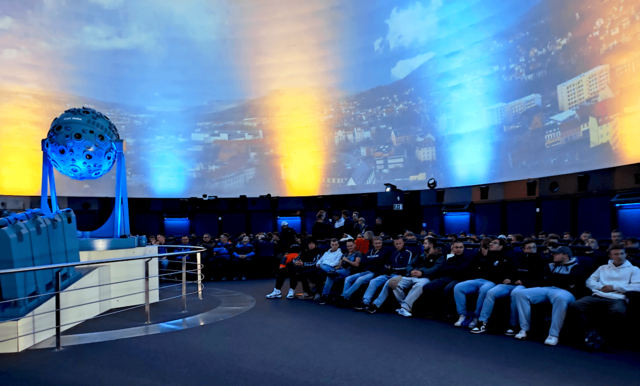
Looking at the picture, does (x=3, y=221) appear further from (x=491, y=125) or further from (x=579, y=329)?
(x=491, y=125)

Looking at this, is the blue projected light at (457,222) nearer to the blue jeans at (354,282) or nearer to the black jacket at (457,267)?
the blue jeans at (354,282)

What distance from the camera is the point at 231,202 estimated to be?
14.4m

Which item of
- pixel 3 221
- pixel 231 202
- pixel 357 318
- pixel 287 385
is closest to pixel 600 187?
pixel 357 318

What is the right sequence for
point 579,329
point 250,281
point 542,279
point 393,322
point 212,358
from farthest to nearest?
point 250,281 → point 393,322 → point 542,279 → point 579,329 → point 212,358

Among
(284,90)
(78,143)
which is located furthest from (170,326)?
(284,90)

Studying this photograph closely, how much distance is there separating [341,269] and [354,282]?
1.71ft

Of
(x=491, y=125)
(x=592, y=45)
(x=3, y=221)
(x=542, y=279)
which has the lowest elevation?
(x=542, y=279)

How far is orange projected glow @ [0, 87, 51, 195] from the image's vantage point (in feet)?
43.0

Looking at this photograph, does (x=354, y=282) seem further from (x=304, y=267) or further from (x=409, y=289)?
(x=304, y=267)

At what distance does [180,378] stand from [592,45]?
31.2ft

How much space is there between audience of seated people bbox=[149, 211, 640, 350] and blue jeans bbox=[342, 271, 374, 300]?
0.01 metres

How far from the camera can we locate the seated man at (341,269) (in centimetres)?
646

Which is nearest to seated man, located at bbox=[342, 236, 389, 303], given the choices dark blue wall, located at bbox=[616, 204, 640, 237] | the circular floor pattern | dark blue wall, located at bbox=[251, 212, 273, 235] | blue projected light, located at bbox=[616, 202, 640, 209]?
the circular floor pattern

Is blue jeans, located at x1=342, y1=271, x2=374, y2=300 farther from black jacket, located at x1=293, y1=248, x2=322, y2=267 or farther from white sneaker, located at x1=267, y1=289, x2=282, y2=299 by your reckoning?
white sneaker, located at x1=267, y1=289, x2=282, y2=299
